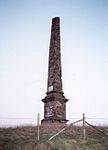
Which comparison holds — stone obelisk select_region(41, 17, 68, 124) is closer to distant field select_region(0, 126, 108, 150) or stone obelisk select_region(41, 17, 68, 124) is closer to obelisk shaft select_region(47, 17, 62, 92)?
obelisk shaft select_region(47, 17, 62, 92)

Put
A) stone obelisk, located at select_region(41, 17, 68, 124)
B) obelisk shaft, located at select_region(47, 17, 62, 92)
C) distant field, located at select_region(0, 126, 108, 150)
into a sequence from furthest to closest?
obelisk shaft, located at select_region(47, 17, 62, 92) → stone obelisk, located at select_region(41, 17, 68, 124) → distant field, located at select_region(0, 126, 108, 150)

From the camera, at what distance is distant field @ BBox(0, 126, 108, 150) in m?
9.52

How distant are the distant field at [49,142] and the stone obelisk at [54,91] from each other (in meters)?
2.76

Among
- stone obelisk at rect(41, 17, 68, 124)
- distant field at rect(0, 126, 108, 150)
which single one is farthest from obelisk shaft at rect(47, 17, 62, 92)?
distant field at rect(0, 126, 108, 150)

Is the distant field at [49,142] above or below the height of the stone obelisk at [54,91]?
below

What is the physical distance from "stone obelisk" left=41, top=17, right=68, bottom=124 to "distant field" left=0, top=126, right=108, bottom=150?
2.76 meters

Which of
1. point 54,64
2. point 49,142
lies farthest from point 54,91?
point 49,142

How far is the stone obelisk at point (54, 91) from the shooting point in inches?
595

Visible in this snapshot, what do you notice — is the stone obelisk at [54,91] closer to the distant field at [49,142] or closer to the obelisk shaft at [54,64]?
the obelisk shaft at [54,64]

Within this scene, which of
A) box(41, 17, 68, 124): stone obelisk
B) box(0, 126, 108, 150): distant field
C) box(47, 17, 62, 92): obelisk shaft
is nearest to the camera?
box(0, 126, 108, 150): distant field

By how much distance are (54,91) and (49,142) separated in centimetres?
587

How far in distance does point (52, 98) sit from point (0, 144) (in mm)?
6392

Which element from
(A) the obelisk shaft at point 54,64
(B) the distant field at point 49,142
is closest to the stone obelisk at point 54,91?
(A) the obelisk shaft at point 54,64

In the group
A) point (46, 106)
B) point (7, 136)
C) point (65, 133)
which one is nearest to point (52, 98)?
point (46, 106)
